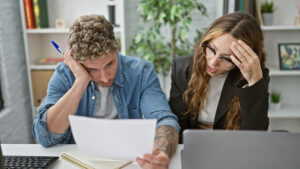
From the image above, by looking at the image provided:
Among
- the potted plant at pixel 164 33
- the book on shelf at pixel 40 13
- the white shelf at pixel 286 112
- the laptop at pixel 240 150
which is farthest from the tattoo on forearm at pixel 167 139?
the book on shelf at pixel 40 13

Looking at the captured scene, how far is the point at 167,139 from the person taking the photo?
101 cm

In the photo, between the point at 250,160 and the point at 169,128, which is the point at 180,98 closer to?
the point at 169,128

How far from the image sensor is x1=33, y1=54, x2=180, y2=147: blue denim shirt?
121 cm

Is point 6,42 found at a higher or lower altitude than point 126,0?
lower

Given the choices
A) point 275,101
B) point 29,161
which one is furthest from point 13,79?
point 275,101

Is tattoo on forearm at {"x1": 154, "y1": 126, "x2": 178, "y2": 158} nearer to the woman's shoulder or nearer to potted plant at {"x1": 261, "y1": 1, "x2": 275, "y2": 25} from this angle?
the woman's shoulder

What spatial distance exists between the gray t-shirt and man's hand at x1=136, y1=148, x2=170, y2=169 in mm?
441

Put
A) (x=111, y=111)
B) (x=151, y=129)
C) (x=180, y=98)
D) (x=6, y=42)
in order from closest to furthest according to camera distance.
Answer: (x=151, y=129) → (x=111, y=111) → (x=180, y=98) → (x=6, y=42)

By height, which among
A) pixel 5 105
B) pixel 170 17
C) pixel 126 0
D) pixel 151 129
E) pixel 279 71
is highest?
pixel 126 0

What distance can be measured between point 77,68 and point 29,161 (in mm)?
411

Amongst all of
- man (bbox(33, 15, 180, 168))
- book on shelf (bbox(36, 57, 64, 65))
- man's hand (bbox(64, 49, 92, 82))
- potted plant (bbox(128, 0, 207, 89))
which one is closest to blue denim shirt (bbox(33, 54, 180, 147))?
man (bbox(33, 15, 180, 168))

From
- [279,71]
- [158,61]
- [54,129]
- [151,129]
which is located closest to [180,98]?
[54,129]

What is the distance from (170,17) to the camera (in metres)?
2.09

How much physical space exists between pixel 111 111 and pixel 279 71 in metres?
1.57
